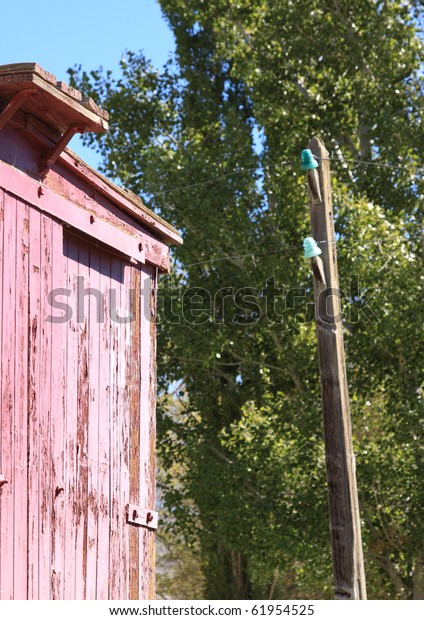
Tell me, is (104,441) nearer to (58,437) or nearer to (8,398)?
(58,437)

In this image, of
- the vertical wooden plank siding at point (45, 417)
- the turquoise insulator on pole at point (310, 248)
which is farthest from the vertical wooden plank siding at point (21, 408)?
the turquoise insulator on pole at point (310, 248)

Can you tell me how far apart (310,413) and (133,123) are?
7925 mm

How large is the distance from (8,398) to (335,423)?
14.1 feet

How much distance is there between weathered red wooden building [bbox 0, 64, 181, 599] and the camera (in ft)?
21.9

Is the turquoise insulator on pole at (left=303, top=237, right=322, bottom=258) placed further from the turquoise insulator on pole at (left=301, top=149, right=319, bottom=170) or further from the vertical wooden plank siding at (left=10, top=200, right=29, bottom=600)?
the vertical wooden plank siding at (left=10, top=200, right=29, bottom=600)

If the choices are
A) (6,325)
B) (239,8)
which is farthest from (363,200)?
(6,325)

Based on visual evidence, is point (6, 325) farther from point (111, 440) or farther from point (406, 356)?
point (406, 356)

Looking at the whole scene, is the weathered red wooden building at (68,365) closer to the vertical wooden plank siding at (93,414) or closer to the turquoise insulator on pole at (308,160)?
the vertical wooden plank siding at (93,414)

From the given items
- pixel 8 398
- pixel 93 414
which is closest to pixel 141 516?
pixel 93 414

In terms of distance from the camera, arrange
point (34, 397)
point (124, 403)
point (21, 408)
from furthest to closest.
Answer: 1. point (124, 403)
2. point (34, 397)
3. point (21, 408)

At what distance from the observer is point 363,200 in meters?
17.9

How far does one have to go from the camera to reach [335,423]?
998 centimetres

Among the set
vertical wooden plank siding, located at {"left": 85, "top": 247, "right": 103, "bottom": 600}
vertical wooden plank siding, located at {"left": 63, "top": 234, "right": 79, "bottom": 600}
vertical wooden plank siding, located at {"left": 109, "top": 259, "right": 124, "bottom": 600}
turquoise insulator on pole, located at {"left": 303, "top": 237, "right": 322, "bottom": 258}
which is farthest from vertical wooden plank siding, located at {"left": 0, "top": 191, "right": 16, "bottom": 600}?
turquoise insulator on pole, located at {"left": 303, "top": 237, "right": 322, "bottom": 258}

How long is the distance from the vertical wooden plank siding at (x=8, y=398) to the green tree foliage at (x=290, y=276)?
11077 millimetres
